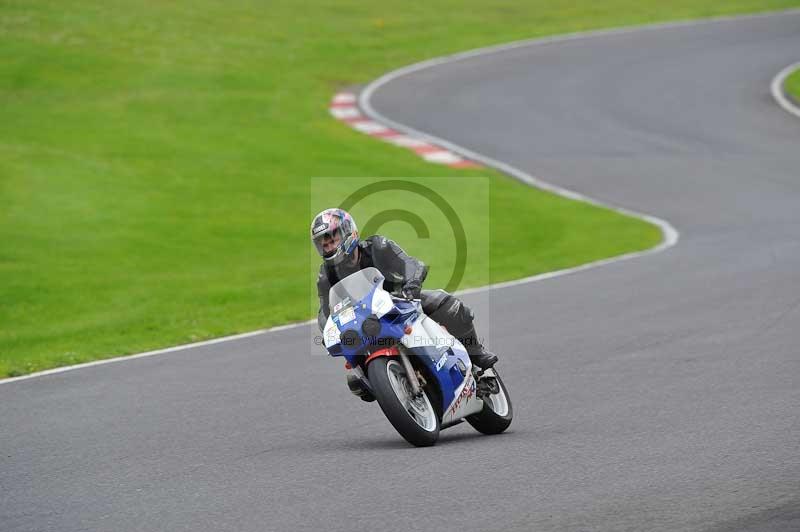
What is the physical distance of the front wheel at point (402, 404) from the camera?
7.19 metres

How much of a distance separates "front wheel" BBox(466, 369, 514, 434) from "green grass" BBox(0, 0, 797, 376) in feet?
16.6

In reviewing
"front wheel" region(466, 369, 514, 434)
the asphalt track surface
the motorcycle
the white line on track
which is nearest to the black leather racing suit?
the motorcycle

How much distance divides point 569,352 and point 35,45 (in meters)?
22.6

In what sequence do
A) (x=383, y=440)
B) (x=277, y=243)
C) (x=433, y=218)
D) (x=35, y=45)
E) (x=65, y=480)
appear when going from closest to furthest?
(x=65, y=480)
(x=383, y=440)
(x=277, y=243)
(x=433, y=218)
(x=35, y=45)

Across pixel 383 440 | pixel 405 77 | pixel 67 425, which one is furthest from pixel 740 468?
pixel 405 77

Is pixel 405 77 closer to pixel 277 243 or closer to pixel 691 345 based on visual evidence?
pixel 277 243

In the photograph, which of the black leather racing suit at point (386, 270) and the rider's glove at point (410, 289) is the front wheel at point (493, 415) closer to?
the black leather racing suit at point (386, 270)

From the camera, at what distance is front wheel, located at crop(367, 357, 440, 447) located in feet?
23.6

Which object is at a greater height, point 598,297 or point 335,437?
point 335,437

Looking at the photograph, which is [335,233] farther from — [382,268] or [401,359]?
[401,359]

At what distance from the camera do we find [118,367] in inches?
437

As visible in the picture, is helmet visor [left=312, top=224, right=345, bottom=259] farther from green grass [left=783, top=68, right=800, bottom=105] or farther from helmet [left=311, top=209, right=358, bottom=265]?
green grass [left=783, top=68, right=800, bottom=105]
